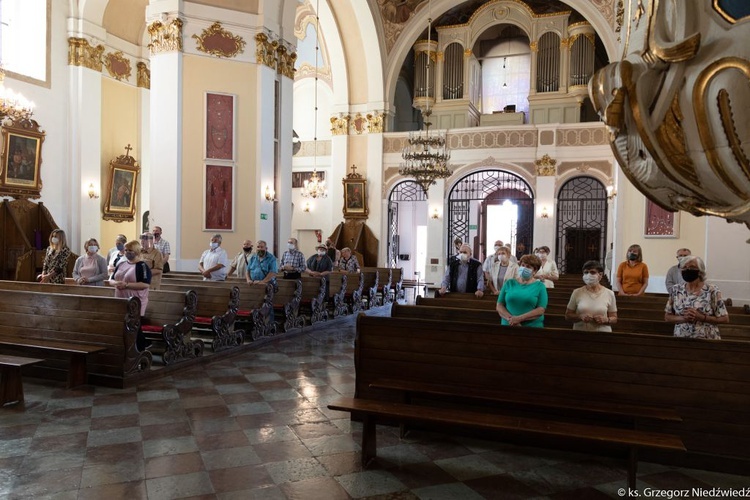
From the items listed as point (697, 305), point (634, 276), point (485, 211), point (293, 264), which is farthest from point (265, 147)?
point (485, 211)

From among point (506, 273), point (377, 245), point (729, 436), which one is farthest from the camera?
point (377, 245)

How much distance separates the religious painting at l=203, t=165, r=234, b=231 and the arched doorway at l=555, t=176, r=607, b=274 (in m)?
10.3

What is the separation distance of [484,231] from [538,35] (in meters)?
7.34

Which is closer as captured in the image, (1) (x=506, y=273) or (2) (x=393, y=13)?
(1) (x=506, y=273)

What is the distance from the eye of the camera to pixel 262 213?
11531 mm

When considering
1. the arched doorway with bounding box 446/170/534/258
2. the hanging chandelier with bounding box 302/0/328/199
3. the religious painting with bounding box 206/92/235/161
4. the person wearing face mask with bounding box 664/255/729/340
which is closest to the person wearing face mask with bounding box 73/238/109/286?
A: the religious painting with bounding box 206/92/235/161

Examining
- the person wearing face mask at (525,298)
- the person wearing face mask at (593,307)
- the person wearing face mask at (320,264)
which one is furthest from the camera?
the person wearing face mask at (320,264)

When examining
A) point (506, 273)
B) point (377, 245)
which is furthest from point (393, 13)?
point (506, 273)

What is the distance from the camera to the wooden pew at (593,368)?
3.62 metres

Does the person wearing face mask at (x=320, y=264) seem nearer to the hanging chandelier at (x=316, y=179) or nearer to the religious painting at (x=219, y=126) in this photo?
the religious painting at (x=219, y=126)

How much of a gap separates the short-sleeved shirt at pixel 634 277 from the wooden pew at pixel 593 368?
3.62 metres

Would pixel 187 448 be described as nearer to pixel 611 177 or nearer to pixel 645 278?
pixel 645 278

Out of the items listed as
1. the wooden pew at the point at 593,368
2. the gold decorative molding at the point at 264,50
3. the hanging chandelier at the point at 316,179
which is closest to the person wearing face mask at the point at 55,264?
the wooden pew at the point at 593,368

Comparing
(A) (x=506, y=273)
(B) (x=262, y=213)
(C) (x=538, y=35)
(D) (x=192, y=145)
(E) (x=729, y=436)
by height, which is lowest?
(E) (x=729, y=436)
